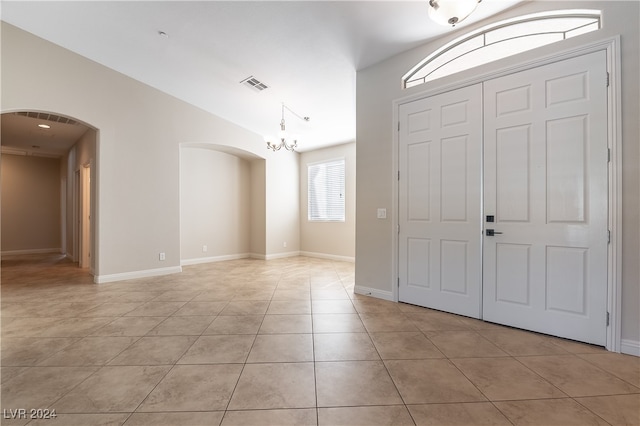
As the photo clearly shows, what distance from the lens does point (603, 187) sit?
2.25m

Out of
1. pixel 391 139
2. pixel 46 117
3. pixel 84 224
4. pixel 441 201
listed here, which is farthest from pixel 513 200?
pixel 84 224

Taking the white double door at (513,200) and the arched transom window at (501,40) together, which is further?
the arched transom window at (501,40)

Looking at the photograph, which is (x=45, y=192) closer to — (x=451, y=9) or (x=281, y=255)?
(x=281, y=255)

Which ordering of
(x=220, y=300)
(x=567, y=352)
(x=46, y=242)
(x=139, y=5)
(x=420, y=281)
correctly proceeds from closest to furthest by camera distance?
(x=567, y=352) → (x=139, y=5) → (x=420, y=281) → (x=220, y=300) → (x=46, y=242)

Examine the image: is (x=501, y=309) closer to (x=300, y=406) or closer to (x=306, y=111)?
(x=300, y=406)

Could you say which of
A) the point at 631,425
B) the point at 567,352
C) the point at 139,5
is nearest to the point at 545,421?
the point at 631,425

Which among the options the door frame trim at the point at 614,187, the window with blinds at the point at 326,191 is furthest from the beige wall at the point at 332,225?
the door frame trim at the point at 614,187

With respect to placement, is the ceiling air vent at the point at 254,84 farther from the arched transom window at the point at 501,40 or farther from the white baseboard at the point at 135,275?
the white baseboard at the point at 135,275

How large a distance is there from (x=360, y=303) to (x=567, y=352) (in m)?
1.98

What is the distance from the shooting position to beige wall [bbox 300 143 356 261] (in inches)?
269

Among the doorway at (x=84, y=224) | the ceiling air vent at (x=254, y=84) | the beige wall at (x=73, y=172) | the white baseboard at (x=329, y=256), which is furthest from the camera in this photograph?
the white baseboard at (x=329, y=256)

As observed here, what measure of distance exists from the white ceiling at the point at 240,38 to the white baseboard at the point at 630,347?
3292mm

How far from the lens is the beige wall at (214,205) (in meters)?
6.19

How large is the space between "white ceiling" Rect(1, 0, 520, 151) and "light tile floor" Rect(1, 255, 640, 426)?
3.35m
